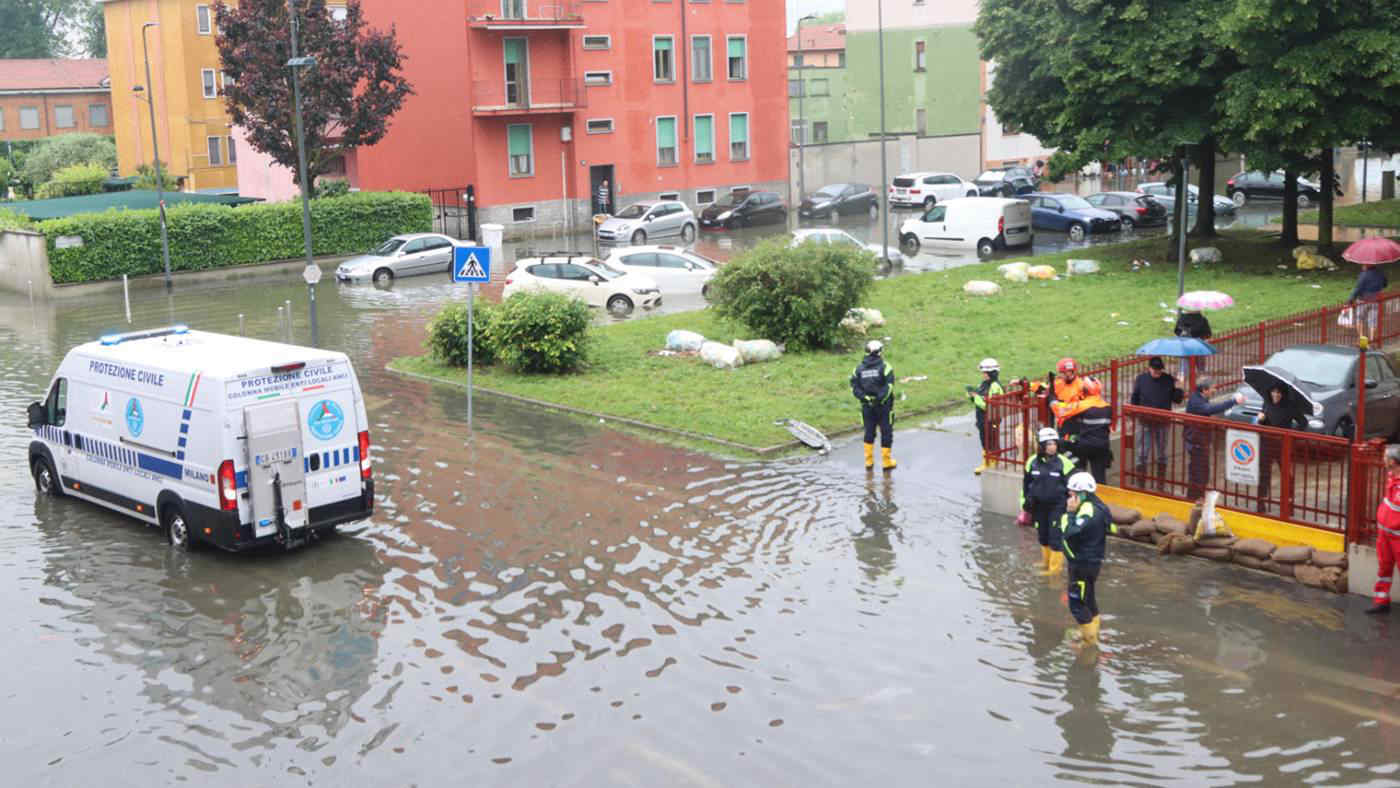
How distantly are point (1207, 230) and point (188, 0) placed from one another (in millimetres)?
49397

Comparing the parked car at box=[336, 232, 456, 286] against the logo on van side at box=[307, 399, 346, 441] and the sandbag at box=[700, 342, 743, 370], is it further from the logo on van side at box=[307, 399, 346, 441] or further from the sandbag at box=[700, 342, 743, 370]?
the logo on van side at box=[307, 399, 346, 441]

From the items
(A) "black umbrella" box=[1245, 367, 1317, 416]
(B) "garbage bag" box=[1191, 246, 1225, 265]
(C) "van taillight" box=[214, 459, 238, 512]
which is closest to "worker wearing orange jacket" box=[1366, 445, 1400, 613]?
(A) "black umbrella" box=[1245, 367, 1317, 416]

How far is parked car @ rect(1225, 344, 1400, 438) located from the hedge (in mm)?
29766

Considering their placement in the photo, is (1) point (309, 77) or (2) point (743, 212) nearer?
(1) point (309, 77)

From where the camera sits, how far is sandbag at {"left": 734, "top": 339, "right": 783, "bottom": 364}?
22.2 metres

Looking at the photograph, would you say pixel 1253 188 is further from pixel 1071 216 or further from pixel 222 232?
pixel 222 232

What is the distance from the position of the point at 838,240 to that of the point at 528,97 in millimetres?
25342

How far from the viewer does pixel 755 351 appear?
22.3 metres

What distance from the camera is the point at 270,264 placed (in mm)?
39250

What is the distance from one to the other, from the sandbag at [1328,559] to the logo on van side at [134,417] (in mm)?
11525

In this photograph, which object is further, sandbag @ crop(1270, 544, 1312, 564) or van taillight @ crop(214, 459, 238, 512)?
van taillight @ crop(214, 459, 238, 512)

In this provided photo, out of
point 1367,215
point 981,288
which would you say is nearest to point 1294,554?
point 981,288

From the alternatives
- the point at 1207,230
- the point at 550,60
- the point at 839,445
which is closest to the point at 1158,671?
the point at 839,445

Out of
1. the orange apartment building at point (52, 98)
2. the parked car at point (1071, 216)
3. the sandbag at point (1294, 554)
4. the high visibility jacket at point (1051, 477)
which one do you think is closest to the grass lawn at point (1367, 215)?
the parked car at point (1071, 216)
